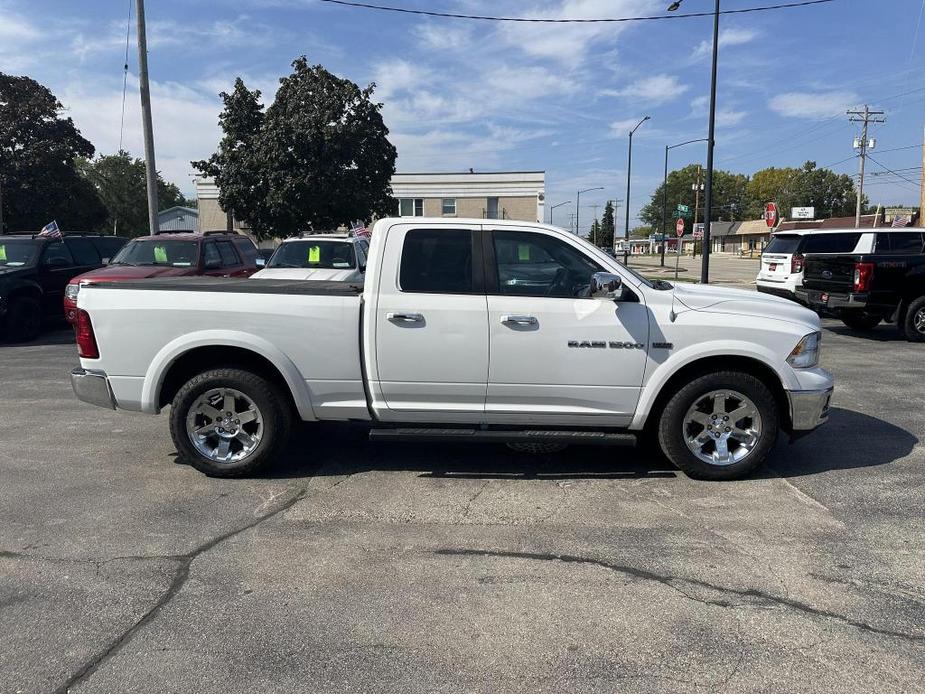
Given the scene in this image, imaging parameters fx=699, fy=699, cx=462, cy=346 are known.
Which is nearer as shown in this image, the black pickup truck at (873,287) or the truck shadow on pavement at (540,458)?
the truck shadow on pavement at (540,458)

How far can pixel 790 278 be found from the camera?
47.7 ft

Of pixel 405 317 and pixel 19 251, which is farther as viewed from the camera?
pixel 19 251

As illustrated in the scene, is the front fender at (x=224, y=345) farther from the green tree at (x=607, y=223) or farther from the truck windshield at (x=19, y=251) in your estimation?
the green tree at (x=607, y=223)

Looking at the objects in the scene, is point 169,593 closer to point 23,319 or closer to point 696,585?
point 696,585

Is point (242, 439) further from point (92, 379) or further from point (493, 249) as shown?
point (493, 249)

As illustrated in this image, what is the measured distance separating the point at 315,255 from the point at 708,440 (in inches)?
356

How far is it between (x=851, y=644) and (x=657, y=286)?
2.86m

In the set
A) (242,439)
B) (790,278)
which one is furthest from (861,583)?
(790,278)

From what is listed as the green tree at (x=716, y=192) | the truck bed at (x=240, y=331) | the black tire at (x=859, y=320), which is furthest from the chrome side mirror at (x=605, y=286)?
the green tree at (x=716, y=192)

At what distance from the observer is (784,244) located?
15203mm

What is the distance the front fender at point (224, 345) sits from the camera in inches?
197

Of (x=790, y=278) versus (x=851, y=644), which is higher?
(x=790, y=278)

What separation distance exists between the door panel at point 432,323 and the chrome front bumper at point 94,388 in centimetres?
205

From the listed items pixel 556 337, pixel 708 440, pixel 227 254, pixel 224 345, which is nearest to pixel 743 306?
pixel 708 440
